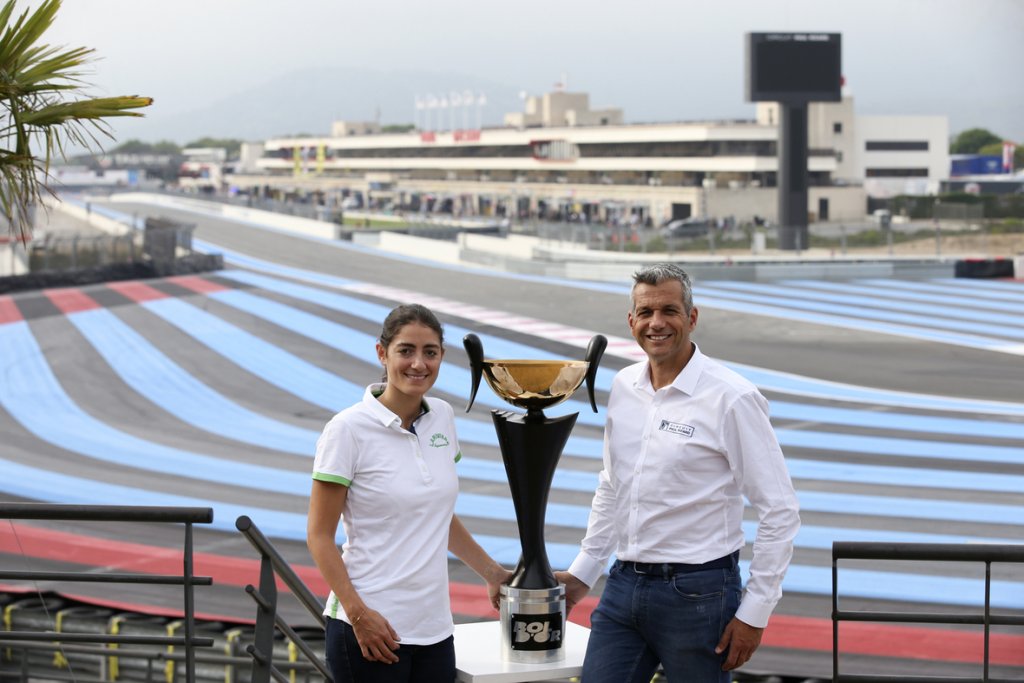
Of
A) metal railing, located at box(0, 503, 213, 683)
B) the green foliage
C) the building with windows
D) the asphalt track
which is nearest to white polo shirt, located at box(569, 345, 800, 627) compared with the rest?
metal railing, located at box(0, 503, 213, 683)

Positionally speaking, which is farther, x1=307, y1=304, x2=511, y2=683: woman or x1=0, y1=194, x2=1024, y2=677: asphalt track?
x1=0, y1=194, x2=1024, y2=677: asphalt track

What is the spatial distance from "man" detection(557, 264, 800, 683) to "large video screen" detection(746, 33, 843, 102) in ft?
130

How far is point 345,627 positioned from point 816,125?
81.4 meters

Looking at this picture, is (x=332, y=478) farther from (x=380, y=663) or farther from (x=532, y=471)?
(x=532, y=471)

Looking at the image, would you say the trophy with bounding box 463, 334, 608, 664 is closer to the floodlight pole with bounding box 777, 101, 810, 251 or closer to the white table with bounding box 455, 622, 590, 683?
the white table with bounding box 455, 622, 590, 683

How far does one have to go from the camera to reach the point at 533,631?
12.1ft

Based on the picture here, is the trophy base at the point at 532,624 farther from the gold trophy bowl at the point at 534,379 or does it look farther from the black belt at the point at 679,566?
the gold trophy bowl at the point at 534,379

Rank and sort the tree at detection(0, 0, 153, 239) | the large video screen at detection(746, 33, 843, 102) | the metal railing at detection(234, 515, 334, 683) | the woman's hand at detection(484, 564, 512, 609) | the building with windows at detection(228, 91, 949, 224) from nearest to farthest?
the metal railing at detection(234, 515, 334, 683) < the woman's hand at detection(484, 564, 512, 609) < the tree at detection(0, 0, 153, 239) < the large video screen at detection(746, 33, 843, 102) < the building with windows at detection(228, 91, 949, 224)

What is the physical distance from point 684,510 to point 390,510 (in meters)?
0.77

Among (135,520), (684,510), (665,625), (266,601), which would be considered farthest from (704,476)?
(135,520)

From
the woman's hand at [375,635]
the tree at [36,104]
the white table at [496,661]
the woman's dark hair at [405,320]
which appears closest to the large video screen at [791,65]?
the tree at [36,104]

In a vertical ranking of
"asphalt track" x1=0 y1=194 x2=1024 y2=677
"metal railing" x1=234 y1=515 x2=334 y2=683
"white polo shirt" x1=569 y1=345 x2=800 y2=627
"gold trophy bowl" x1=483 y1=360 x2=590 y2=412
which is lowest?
"asphalt track" x1=0 y1=194 x2=1024 y2=677

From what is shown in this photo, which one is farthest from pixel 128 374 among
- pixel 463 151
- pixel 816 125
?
pixel 463 151

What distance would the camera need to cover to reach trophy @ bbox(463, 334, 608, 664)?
3.67 metres
